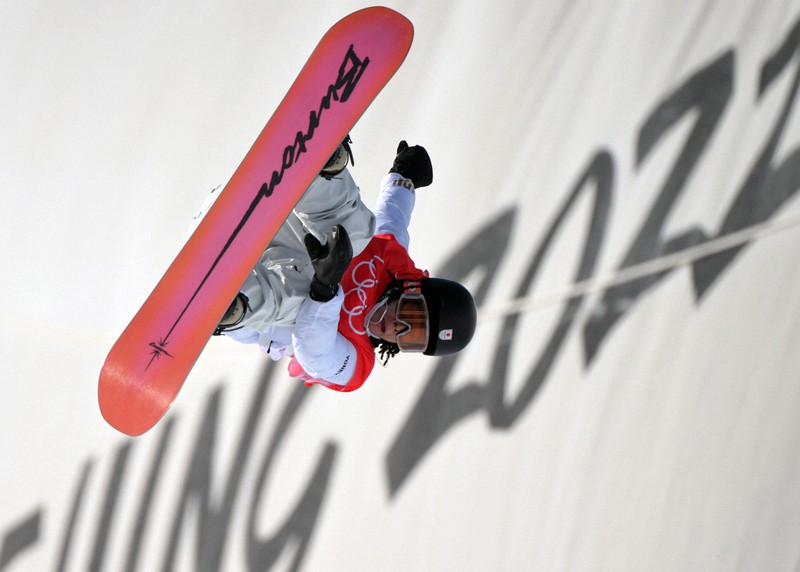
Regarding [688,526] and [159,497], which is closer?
[688,526]

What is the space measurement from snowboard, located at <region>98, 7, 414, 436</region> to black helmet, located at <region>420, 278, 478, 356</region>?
255 millimetres

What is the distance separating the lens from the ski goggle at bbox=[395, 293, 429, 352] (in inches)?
41.4

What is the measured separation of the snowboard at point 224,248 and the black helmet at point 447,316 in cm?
26

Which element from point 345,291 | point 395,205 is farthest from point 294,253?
point 395,205

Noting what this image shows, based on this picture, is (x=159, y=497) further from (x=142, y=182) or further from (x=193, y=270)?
(x=193, y=270)

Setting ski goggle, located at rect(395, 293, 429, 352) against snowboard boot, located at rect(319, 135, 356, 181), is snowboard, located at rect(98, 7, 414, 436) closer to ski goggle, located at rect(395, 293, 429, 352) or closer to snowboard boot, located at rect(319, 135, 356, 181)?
snowboard boot, located at rect(319, 135, 356, 181)

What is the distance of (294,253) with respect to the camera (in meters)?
1.04

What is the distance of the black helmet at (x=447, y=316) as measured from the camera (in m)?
1.06

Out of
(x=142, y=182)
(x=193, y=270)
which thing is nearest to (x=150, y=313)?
(x=193, y=270)

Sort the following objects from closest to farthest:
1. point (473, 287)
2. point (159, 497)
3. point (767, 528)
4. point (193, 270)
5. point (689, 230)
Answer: point (193, 270), point (767, 528), point (689, 230), point (473, 287), point (159, 497)

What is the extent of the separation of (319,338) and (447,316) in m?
0.19

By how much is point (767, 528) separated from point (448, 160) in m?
0.94

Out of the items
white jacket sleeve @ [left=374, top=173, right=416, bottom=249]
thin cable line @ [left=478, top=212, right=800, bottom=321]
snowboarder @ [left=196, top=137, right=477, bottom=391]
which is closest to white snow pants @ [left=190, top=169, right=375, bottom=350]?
snowboarder @ [left=196, top=137, right=477, bottom=391]

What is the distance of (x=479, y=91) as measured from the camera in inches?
65.5
